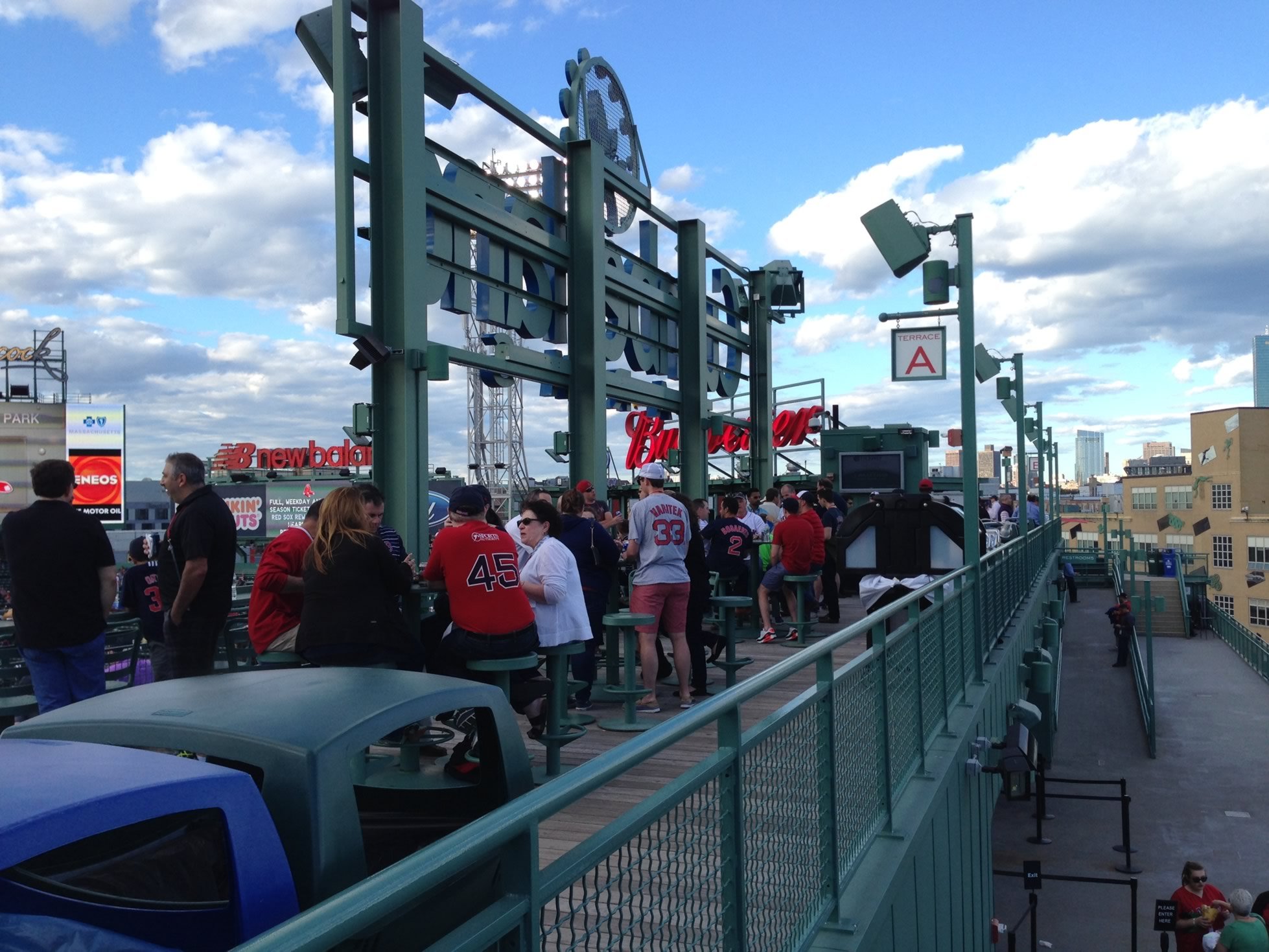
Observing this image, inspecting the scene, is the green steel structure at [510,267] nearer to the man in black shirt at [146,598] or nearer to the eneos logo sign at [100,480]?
the man in black shirt at [146,598]

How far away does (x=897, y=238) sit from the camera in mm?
9984

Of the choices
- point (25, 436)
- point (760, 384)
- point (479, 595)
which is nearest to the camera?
point (479, 595)

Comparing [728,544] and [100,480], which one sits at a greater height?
[100,480]

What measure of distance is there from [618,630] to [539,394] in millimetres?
5369

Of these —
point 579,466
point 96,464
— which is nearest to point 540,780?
point 579,466

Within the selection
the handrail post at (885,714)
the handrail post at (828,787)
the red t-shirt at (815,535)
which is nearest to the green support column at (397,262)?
the red t-shirt at (815,535)

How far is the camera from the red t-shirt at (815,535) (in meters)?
12.0

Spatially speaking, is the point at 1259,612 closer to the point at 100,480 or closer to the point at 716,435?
the point at 716,435

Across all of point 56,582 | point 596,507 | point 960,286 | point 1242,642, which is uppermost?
point 960,286

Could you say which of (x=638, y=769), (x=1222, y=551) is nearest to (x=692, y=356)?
(x=638, y=769)

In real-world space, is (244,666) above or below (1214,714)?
above

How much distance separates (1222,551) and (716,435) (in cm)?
7602

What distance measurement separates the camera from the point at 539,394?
571 inches

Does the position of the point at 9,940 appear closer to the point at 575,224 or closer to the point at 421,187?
the point at 421,187
